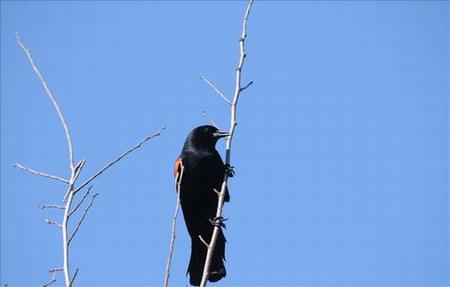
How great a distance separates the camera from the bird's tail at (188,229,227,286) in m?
6.48

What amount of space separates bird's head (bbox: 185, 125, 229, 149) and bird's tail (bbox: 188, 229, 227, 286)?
3.52 feet

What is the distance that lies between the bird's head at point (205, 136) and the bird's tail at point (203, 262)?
107 cm

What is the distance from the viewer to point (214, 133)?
23.9ft

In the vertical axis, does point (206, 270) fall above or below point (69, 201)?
below

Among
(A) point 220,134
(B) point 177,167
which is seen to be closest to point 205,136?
(A) point 220,134

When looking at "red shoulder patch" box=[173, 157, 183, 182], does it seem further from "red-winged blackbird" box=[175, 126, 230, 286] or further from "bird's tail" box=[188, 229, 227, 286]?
"bird's tail" box=[188, 229, 227, 286]

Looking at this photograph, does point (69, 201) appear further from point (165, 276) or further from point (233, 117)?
point (233, 117)

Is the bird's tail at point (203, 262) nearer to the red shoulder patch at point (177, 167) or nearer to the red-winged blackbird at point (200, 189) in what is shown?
the red-winged blackbird at point (200, 189)

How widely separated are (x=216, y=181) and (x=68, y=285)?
370cm

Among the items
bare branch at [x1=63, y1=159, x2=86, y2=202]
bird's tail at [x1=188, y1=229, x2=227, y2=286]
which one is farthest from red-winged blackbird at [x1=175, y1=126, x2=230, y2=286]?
bare branch at [x1=63, y1=159, x2=86, y2=202]

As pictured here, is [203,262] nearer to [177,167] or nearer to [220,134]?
[177,167]

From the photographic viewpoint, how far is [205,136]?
23.7 feet

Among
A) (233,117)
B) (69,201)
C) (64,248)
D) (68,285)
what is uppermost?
(233,117)

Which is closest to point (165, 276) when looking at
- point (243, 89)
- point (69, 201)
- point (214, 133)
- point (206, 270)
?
point (206, 270)
